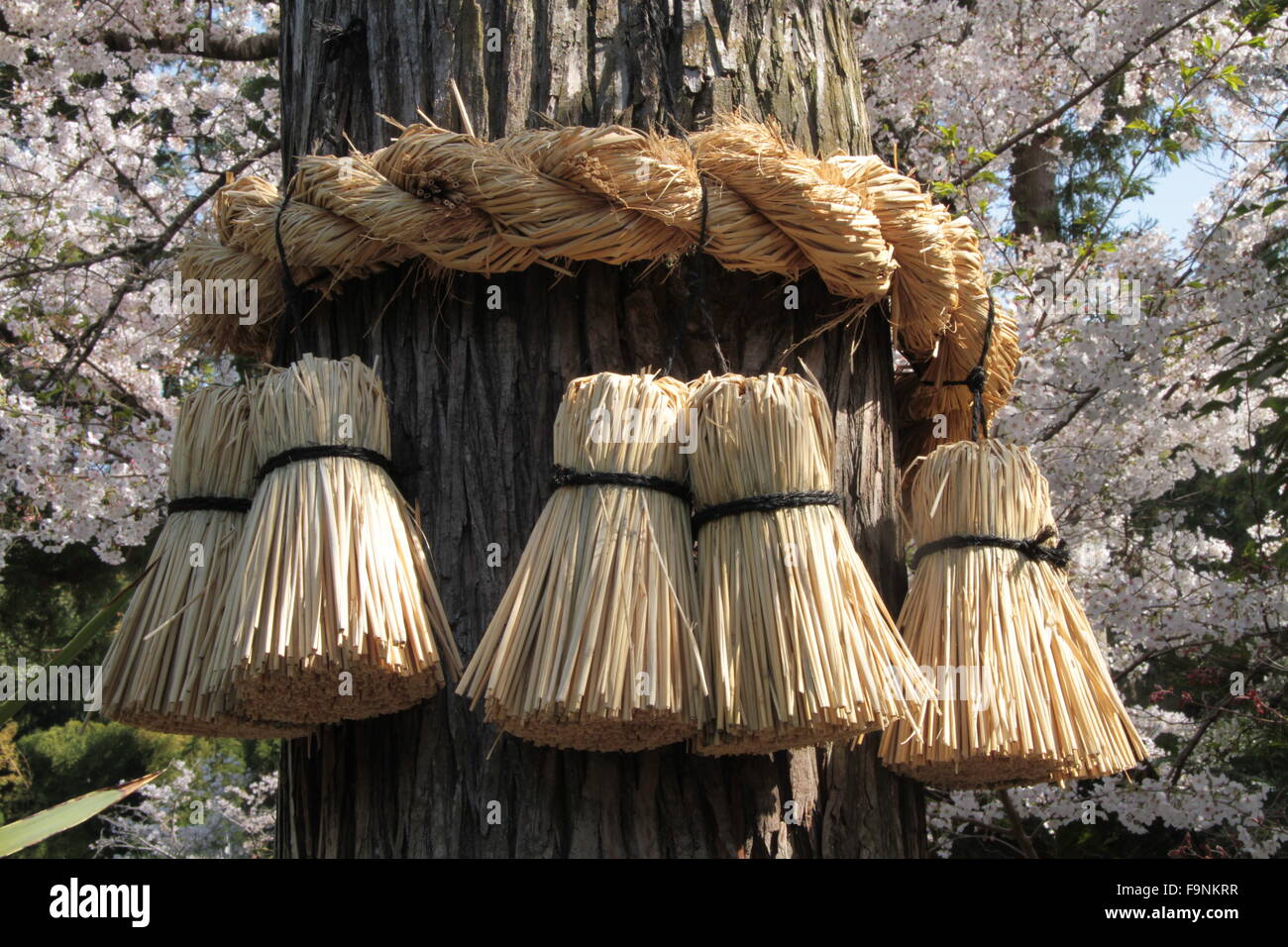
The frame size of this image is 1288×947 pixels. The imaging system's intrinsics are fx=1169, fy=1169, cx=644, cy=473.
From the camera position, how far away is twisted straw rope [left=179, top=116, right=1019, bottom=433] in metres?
1.27

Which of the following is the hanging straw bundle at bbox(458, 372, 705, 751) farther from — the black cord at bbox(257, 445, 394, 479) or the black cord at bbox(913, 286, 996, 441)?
the black cord at bbox(913, 286, 996, 441)

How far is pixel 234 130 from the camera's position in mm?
6094

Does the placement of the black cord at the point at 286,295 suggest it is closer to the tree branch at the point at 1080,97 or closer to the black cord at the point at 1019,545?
the black cord at the point at 1019,545

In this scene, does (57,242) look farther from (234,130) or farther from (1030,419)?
(1030,419)

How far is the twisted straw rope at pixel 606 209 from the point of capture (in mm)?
1271

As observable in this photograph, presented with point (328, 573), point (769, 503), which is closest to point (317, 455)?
point (328, 573)

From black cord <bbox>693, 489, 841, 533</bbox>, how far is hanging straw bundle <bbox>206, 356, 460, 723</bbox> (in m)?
0.31

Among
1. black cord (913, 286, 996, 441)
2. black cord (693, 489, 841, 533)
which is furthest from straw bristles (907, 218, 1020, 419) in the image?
black cord (693, 489, 841, 533)

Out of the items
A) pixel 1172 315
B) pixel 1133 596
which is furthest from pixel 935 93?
pixel 1133 596

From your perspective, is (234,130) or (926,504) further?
(234,130)

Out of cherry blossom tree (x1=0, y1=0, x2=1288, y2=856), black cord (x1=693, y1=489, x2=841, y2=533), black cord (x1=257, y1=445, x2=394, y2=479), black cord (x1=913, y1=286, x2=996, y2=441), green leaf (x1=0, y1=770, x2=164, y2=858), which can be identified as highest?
cherry blossom tree (x1=0, y1=0, x2=1288, y2=856)

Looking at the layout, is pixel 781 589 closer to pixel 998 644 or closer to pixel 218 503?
pixel 998 644

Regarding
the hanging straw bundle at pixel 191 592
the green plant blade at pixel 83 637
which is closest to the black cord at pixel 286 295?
the hanging straw bundle at pixel 191 592

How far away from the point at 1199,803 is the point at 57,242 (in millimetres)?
5309
